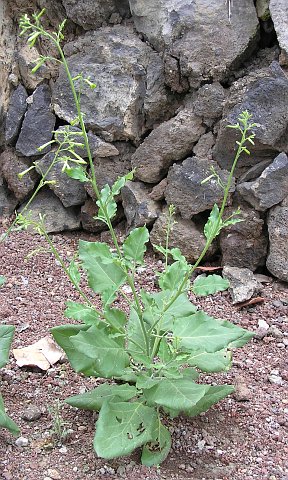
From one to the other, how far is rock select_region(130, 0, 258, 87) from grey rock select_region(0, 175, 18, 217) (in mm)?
1281

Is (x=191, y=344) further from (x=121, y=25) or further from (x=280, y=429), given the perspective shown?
(x=121, y=25)

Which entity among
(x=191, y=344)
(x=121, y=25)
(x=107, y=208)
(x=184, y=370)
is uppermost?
(x=121, y=25)

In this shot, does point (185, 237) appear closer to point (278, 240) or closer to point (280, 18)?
point (278, 240)

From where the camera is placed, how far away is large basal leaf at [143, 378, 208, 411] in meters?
2.09

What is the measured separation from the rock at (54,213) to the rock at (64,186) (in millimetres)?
73

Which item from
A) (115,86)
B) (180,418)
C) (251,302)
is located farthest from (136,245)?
(115,86)

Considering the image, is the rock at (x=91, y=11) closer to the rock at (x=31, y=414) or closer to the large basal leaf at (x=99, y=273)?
the large basal leaf at (x=99, y=273)

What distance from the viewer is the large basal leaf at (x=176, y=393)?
209 centimetres

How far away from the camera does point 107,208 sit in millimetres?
2215

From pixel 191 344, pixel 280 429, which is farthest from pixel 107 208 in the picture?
pixel 280 429

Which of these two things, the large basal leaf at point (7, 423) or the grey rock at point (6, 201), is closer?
the large basal leaf at point (7, 423)

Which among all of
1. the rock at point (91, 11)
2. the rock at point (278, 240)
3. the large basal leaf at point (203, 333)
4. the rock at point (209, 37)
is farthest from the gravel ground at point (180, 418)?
the rock at point (91, 11)

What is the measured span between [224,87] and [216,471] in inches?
75.1

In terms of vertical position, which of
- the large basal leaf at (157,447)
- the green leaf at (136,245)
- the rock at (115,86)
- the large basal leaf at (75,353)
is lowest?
the large basal leaf at (157,447)
